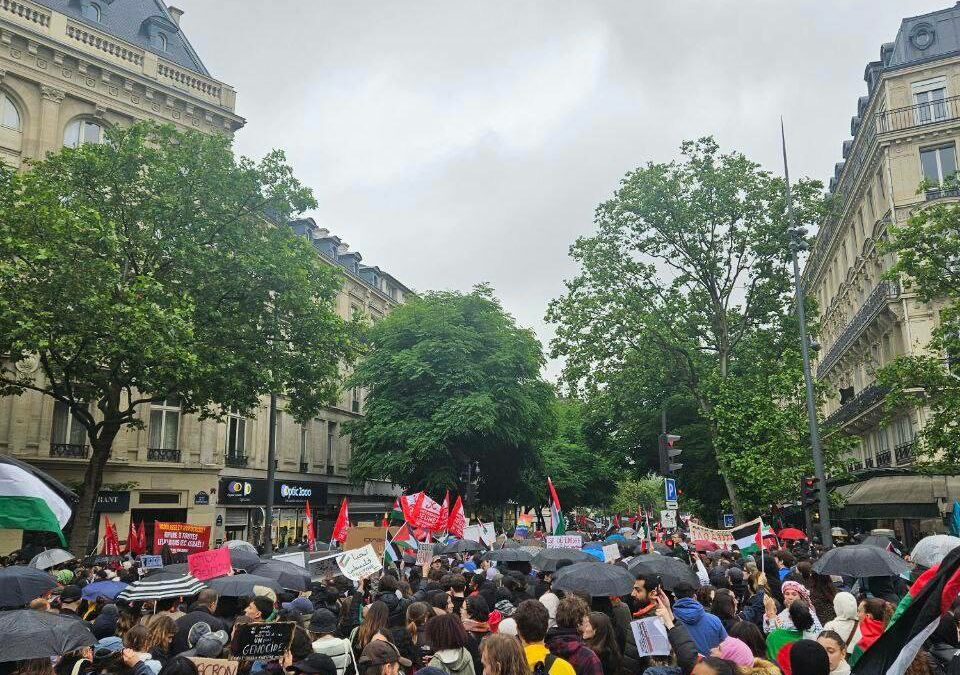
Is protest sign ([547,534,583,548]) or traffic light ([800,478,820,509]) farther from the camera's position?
traffic light ([800,478,820,509])

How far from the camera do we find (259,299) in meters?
23.8

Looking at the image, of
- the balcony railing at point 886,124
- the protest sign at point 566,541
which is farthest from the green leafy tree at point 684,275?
the protest sign at point 566,541

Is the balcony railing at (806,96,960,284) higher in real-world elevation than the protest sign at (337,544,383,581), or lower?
higher

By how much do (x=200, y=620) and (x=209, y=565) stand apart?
337 cm

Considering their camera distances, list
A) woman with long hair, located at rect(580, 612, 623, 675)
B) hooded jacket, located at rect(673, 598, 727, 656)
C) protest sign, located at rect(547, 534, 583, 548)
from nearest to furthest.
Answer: woman with long hair, located at rect(580, 612, 623, 675), hooded jacket, located at rect(673, 598, 727, 656), protest sign, located at rect(547, 534, 583, 548)

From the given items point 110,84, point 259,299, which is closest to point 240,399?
point 259,299

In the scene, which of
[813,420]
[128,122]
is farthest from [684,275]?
[128,122]

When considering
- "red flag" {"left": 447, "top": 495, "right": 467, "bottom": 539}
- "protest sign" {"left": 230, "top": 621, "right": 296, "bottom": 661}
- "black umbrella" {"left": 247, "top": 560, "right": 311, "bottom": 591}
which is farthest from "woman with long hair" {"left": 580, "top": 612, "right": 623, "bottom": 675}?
"red flag" {"left": 447, "top": 495, "right": 467, "bottom": 539}

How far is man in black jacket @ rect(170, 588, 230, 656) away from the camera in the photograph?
7.54 metres

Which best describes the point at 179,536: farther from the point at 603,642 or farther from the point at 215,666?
the point at 603,642

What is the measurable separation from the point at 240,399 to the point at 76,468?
8350 millimetres

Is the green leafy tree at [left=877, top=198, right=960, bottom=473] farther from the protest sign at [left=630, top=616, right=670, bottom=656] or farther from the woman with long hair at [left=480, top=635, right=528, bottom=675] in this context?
the woman with long hair at [left=480, top=635, right=528, bottom=675]

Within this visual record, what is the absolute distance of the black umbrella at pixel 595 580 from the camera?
8.62m

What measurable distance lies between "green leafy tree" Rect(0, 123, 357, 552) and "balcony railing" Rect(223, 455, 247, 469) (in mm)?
11424
